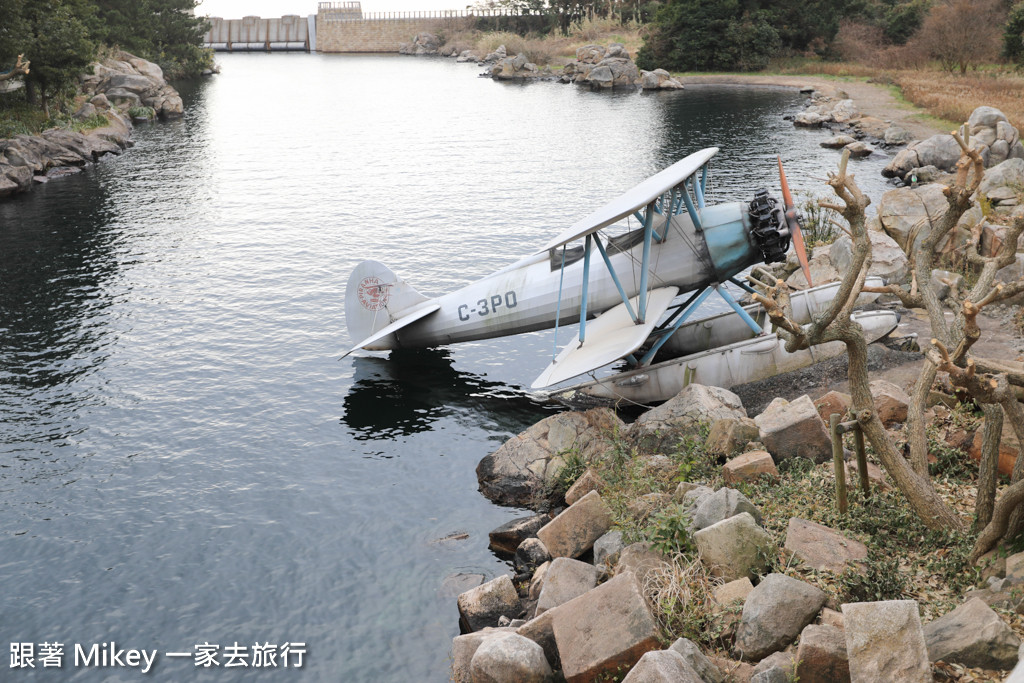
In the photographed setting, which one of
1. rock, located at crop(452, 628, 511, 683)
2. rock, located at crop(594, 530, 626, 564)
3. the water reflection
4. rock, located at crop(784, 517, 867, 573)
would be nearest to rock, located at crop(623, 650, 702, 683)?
rock, located at crop(784, 517, 867, 573)

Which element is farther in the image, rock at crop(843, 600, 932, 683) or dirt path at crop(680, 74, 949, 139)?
dirt path at crop(680, 74, 949, 139)

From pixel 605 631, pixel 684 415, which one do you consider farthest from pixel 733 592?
pixel 684 415

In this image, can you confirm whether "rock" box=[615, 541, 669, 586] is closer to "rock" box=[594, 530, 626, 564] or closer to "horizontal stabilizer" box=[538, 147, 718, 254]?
"rock" box=[594, 530, 626, 564]

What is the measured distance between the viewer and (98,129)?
53.8 meters

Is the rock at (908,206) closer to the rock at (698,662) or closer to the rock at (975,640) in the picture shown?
the rock at (975,640)

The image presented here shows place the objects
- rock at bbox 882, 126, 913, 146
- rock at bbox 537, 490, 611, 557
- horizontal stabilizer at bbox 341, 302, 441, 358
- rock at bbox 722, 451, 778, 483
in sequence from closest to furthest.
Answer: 1. rock at bbox 722, 451, 778, 483
2. rock at bbox 537, 490, 611, 557
3. horizontal stabilizer at bbox 341, 302, 441, 358
4. rock at bbox 882, 126, 913, 146

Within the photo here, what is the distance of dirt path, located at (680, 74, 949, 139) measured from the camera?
53394 millimetres

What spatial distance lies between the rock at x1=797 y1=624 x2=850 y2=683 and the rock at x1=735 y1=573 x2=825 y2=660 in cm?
78

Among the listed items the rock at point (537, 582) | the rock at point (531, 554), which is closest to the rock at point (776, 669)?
the rock at point (537, 582)

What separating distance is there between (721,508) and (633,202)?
27.0 ft

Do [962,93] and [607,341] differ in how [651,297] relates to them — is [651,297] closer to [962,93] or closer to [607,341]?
[607,341]

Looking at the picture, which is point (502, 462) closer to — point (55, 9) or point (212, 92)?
point (55, 9)

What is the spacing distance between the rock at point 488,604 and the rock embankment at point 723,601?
0.02 m

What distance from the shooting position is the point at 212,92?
82.6 m
